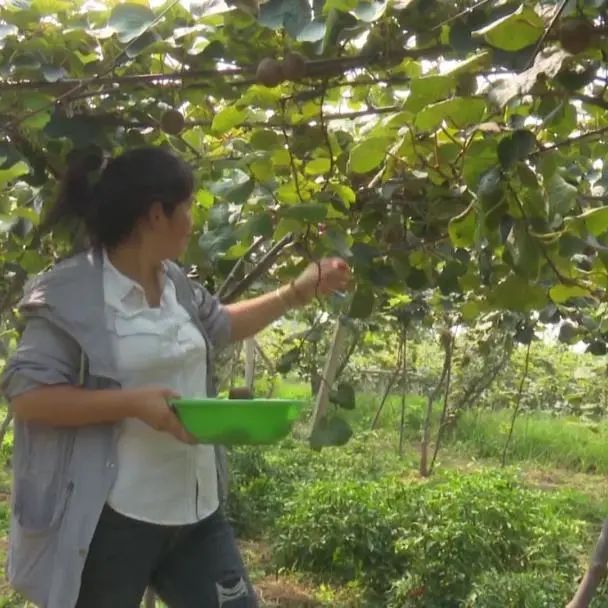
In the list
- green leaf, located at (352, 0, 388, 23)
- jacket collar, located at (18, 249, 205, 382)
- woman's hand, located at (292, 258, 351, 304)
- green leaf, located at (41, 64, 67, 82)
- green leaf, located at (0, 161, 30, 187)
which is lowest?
jacket collar, located at (18, 249, 205, 382)

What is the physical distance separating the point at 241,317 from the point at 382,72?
1.66 feet

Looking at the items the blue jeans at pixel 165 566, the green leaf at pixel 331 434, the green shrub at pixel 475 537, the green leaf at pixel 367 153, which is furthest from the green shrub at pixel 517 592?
the green leaf at pixel 367 153

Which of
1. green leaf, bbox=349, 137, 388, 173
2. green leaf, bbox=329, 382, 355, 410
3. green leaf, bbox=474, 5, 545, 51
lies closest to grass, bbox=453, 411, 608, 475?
green leaf, bbox=329, 382, 355, 410

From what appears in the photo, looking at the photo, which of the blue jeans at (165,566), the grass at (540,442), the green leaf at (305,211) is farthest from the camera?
the grass at (540,442)

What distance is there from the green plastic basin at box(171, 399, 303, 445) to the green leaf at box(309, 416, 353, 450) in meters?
0.05

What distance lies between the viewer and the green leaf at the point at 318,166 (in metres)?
1.47

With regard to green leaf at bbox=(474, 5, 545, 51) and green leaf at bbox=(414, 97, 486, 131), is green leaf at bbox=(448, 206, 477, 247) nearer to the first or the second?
green leaf at bbox=(414, 97, 486, 131)

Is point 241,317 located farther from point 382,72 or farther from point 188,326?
Answer: point 382,72

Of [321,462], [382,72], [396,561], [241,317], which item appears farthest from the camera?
[321,462]

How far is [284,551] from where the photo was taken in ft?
14.5

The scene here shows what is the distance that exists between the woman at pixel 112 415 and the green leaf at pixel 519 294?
0.27 m

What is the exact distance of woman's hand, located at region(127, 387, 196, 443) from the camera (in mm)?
1382

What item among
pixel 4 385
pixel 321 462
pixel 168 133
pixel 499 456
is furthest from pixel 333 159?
pixel 499 456

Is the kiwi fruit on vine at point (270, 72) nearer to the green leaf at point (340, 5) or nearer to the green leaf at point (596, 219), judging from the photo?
the green leaf at point (340, 5)
